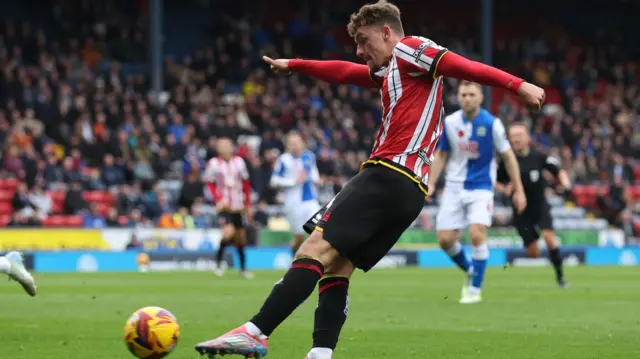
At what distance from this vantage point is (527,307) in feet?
40.7

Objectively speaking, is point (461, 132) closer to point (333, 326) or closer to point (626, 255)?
point (333, 326)

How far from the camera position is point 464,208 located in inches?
524

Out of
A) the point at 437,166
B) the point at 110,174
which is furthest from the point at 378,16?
the point at 110,174

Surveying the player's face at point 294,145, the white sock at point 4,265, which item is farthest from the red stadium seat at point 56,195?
the white sock at point 4,265

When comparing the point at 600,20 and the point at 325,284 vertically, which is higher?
the point at 600,20

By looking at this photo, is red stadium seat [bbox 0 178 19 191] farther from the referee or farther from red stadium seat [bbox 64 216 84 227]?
the referee

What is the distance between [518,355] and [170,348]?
8.31ft

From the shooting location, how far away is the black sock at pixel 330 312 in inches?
255

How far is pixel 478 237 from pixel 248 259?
507 inches

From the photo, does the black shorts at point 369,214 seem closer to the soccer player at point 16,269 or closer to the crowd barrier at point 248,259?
the soccer player at point 16,269

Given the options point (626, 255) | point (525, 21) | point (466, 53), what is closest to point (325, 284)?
point (626, 255)

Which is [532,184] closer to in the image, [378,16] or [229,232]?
[229,232]

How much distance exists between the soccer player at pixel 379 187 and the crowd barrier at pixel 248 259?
1665cm

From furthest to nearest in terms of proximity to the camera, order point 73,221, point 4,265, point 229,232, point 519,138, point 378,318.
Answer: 1. point 73,221
2. point 229,232
3. point 519,138
4. point 378,318
5. point 4,265
